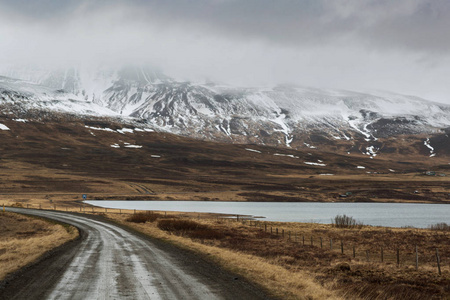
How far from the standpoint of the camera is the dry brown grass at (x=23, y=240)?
21.5 metres

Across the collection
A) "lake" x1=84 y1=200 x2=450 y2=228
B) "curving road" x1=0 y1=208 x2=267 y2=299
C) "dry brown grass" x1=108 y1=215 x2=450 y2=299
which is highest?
"lake" x1=84 y1=200 x2=450 y2=228

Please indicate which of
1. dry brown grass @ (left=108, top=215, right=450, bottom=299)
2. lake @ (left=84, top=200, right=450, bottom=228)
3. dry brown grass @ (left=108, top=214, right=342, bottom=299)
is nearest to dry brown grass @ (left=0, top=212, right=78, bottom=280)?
dry brown grass @ (left=108, top=215, right=450, bottom=299)

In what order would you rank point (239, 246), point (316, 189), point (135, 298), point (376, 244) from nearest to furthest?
point (135, 298) < point (239, 246) < point (376, 244) < point (316, 189)

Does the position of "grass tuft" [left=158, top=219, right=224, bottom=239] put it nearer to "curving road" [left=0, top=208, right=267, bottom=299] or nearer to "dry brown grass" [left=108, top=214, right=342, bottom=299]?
"curving road" [left=0, top=208, right=267, bottom=299]

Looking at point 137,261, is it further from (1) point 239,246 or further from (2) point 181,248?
(1) point 239,246

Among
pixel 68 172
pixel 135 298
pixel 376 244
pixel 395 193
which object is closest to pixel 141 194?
pixel 68 172

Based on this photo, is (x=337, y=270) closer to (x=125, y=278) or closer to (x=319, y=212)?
(x=125, y=278)

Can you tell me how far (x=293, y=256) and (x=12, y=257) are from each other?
Answer: 17971 millimetres

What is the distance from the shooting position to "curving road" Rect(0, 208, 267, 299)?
1427 centimetres

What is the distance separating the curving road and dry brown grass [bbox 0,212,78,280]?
109 cm

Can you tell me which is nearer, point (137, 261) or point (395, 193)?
point (137, 261)

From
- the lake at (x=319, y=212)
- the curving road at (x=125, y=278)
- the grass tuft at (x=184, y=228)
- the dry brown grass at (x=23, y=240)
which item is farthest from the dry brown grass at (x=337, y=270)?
the lake at (x=319, y=212)

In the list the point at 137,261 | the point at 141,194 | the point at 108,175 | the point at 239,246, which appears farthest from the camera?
the point at 108,175

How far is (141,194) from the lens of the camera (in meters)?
140
